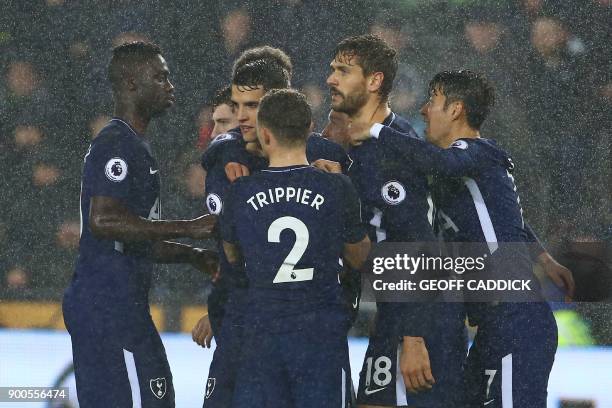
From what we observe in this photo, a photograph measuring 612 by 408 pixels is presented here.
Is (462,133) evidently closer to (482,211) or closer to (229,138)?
(482,211)

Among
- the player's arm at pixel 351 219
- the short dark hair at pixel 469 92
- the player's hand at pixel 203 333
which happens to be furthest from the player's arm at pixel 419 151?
the player's hand at pixel 203 333

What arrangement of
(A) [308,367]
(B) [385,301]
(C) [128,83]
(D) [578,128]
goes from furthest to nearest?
(D) [578,128], (C) [128,83], (B) [385,301], (A) [308,367]

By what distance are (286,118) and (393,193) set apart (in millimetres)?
511

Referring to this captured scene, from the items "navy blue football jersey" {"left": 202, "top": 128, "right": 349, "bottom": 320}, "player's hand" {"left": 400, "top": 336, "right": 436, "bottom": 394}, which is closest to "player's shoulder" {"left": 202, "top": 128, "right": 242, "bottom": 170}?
"navy blue football jersey" {"left": 202, "top": 128, "right": 349, "bottom": 320}

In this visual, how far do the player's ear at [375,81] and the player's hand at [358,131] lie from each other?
0.35 ft

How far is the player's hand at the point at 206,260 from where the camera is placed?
10.6 feet

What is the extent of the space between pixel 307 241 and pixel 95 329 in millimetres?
785

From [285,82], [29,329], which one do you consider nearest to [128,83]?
[285,82]

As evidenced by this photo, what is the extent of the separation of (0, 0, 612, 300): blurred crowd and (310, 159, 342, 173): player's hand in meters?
2.24

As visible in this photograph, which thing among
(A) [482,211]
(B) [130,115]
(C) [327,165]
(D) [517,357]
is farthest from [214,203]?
(D) [517,357]

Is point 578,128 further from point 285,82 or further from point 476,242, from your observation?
point 285,82

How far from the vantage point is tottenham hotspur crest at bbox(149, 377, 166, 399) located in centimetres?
296

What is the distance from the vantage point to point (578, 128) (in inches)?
195

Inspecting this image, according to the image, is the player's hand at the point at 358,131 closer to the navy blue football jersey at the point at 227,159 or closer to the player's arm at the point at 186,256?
the navy blue football jersey at the point at 227,159
